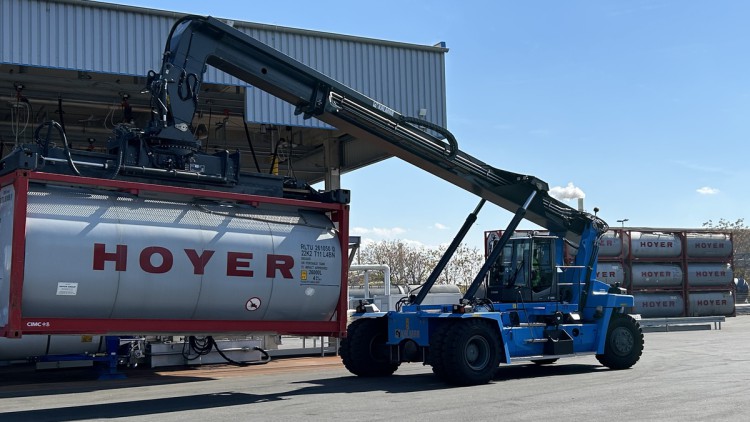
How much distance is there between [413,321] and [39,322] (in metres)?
7.33

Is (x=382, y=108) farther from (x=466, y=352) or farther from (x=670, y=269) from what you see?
(x=670, y=269)

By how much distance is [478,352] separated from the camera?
15938mm

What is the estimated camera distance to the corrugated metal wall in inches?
768

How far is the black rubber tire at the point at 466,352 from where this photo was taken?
15.4 metres

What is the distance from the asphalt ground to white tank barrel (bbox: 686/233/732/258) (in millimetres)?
15426

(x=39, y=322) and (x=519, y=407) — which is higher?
(x=39, y=322)

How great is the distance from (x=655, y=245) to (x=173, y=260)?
27176mm

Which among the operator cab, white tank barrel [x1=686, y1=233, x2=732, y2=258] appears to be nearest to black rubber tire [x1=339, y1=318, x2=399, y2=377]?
the operator cab

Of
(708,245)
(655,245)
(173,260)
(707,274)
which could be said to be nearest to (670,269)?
(655,245)

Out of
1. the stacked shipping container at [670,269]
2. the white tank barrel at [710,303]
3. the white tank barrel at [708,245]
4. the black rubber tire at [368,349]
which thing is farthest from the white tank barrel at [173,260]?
the white tank barrel at [708,245]

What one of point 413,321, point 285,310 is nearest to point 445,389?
point 413,321

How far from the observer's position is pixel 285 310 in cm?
1348

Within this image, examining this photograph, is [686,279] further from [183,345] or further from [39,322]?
[39,322]

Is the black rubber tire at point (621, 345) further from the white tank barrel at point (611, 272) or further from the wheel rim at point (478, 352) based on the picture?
the white tank barrel at point (611, 272)
